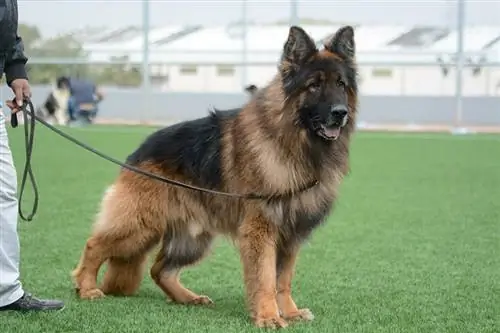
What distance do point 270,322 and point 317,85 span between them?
4.45 ft

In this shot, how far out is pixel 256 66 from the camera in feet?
94.4

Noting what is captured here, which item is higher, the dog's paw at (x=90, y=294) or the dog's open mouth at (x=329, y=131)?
the dog's open mouth at (x=329, y=131)

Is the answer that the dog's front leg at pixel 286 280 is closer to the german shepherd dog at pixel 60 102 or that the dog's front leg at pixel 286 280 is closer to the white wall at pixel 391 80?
the german shepherd dog at pixel 60 102

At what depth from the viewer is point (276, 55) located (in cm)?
2844

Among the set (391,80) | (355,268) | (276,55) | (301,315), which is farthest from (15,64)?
(391,80)

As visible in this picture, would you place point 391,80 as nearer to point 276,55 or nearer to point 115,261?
point 276,55

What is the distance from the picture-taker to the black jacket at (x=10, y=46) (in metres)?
4.37

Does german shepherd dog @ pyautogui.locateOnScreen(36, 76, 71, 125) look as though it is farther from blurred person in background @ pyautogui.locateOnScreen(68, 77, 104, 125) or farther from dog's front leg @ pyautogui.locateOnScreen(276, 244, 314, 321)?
dog's front leg @ pyautogui.locateOnScreen(276, 244, 314, 321)

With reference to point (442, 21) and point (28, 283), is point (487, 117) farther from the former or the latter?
point (28, 283)

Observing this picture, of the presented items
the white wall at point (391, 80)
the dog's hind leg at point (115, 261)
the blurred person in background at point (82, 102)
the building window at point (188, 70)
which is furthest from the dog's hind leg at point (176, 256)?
the building window at point (188, 70)

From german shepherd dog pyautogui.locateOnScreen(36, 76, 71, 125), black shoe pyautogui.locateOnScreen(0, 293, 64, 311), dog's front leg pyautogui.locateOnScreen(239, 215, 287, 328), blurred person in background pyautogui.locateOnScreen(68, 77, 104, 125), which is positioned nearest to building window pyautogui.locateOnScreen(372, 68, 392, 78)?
blurred person in background pyautogui.locateOnScreen(68, 77, 104, 125)

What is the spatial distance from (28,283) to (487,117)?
25197 millimetres

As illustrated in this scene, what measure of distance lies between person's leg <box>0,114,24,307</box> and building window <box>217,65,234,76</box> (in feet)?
81.9

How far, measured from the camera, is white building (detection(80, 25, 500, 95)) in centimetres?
2744
